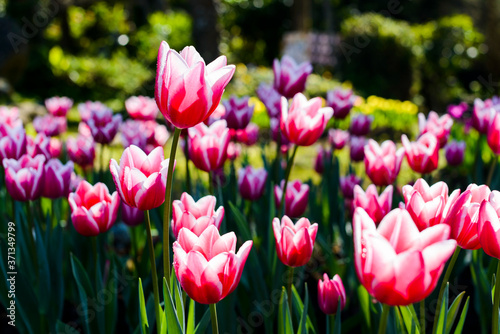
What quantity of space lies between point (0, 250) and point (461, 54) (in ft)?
44.0

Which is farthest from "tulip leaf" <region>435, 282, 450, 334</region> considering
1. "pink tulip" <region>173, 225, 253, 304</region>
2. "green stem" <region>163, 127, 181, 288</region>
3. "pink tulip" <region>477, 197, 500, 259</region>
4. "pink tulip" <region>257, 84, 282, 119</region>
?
"pink tulip" <region>257, 84, 282, 119</region>

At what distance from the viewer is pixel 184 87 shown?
39.2 inches

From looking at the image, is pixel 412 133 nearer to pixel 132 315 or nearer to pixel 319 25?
pixel 132 315

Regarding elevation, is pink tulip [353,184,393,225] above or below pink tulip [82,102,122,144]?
below

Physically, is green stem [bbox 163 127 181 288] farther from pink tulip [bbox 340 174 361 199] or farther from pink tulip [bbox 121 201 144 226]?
pink tulip [bbox 340 174 361 199]

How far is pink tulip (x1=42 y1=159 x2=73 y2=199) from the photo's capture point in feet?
5.92

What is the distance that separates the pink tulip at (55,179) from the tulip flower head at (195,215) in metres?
0.80

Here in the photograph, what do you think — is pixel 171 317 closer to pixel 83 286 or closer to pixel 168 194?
pixel 168 194

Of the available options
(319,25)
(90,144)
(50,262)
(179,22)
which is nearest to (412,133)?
(90,144)

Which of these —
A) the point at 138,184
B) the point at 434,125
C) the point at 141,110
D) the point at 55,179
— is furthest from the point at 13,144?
the point at 434,125

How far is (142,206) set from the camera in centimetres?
112

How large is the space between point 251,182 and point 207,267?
1.04 metres

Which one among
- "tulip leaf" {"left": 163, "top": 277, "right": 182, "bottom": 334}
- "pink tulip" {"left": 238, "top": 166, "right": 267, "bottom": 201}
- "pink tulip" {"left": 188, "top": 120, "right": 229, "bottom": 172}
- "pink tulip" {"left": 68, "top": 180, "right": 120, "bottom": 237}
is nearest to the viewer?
"tulip leaf" {"left": 163, "top": 277, "right": 182, "bottom": 334}

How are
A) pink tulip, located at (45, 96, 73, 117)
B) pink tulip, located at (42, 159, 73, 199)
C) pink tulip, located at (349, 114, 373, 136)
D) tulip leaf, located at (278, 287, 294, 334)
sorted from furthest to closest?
pink tulip, located at (45, 96, 73, 117) → pink tulip, located at (349, 114, 373, 136) → pink tulip, located at (42, 159, 73, 199) → tulip leaf, located at (278, 287, 294, 334)
